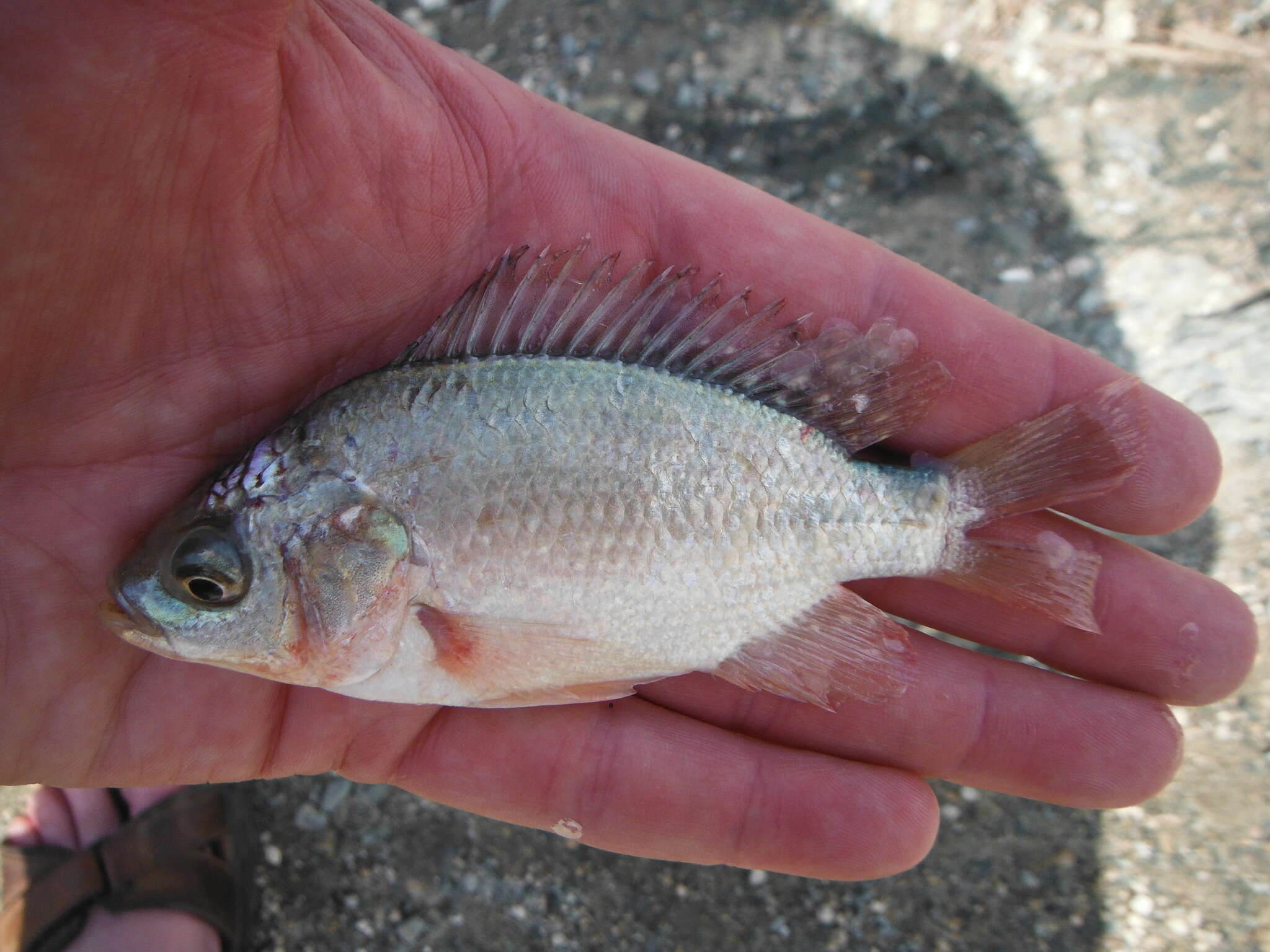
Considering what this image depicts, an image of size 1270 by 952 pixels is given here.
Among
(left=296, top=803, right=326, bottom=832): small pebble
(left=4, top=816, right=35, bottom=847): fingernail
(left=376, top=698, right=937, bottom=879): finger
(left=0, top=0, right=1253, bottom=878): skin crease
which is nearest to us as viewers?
(left=0, top=0, right=1253, bottom=878): skin crease

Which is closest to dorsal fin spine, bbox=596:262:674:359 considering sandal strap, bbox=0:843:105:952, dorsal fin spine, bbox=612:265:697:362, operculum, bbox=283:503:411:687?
dorsal fin spine, bbox=612:265:697:362

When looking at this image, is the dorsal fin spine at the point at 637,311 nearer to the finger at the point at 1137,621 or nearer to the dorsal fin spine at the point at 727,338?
the dorsal fin spine at the point at 727,338

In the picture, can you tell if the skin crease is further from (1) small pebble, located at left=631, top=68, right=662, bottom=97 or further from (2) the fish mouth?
Result: (1) small pebble, located at left=631, top=68, right=662, bottom=97

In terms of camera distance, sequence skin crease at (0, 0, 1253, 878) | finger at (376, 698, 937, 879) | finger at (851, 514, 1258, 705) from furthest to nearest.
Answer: finger at (851, 514, 1258, 705)
finger at (376, 698, 937, 879)
skin crease at (0, 0, 1253, 878)

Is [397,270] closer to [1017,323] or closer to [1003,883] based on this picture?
[1017,323]

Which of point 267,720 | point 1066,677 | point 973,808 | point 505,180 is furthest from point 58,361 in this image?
point 973,808

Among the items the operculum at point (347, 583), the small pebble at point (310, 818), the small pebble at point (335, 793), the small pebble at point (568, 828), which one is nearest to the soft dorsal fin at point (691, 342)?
the operculum at point (347, 583)
